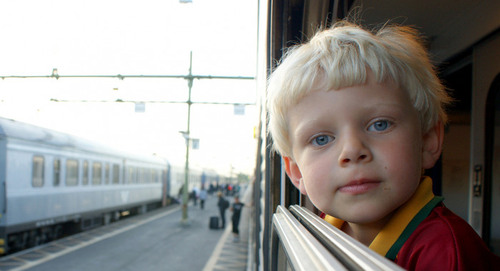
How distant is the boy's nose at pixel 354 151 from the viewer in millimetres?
835

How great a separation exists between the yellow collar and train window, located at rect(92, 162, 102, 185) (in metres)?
15.1

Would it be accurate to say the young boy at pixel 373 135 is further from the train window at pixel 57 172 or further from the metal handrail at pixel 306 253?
the train window at pixel 57 172

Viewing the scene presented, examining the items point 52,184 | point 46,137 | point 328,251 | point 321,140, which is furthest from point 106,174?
point 328,251

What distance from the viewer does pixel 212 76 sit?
41.0 feet

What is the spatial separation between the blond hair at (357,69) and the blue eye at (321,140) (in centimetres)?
11

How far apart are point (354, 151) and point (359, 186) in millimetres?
90

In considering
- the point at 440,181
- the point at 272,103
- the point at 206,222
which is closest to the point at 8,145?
the point at 440,181

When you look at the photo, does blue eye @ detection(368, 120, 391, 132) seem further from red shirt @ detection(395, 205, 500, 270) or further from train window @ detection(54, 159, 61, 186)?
train window @ detection(54, 159, 61, 186)

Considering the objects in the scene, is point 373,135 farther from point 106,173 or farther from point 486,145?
point 106,173

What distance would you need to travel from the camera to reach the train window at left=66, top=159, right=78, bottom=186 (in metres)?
12.6

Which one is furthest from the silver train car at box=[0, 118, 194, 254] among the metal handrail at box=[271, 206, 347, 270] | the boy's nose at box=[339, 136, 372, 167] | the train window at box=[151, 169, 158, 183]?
the boy's nose at box=[339, 136, 372, 167]

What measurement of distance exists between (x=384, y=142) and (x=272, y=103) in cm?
39

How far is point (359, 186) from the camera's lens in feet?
2.87

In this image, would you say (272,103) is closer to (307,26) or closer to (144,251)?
(307,26)
